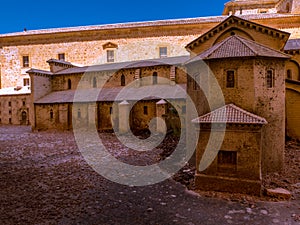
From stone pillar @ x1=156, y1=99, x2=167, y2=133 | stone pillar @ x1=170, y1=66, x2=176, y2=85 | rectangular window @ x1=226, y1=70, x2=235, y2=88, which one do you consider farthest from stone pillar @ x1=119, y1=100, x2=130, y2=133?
rectangular window @ x1=226, y1=70, x2=235, y2=88

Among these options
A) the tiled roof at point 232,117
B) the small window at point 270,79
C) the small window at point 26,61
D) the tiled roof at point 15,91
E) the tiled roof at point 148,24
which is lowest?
the tiled roof at point 232,117

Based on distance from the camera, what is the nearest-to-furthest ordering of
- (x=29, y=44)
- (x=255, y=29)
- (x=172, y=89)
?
(x=255, y=29)
(x=172, y=89)
(x=29, y=44)

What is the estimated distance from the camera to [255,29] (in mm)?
14148

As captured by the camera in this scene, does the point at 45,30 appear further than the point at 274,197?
Yes

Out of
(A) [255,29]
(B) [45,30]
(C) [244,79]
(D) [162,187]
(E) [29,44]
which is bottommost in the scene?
(D) [162,187]

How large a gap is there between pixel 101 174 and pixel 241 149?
7.10m

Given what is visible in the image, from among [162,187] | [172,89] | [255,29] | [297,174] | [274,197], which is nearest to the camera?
[274,197]

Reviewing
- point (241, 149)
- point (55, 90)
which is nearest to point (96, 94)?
point (55, 90)

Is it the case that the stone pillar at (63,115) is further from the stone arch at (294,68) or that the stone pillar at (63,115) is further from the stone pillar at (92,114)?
the stone arch at (294,68)

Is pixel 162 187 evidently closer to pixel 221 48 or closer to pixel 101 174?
pixel 101 174

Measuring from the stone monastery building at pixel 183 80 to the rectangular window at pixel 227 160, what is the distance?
4 centimetres

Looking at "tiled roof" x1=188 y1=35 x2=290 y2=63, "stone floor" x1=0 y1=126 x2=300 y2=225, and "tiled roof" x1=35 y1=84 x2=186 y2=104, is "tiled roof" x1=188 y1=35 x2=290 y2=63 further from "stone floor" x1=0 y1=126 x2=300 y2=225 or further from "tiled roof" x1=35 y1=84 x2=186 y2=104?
"tiled roof" x1=35 y1=84 x2=186 y2=104

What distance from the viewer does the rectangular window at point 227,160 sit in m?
9.86

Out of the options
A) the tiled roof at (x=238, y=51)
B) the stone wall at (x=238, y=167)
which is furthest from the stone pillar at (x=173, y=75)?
the stone wall at (x=238, y=167)
